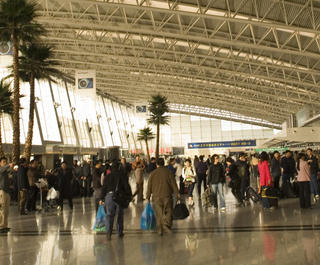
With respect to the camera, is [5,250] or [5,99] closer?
[5,250]

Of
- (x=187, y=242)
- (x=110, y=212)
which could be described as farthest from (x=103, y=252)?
(x=187, y=242)

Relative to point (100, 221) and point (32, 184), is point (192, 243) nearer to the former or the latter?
point (100, 221)

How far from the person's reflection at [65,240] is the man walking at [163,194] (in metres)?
1.72

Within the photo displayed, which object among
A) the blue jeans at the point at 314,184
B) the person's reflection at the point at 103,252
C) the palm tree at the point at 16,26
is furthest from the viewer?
the palm tree at the point at 16,26

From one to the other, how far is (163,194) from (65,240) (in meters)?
2.05

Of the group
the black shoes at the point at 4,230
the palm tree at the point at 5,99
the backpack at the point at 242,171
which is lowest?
the black shoes at the point at 4,230

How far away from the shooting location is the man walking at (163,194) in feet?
25.2

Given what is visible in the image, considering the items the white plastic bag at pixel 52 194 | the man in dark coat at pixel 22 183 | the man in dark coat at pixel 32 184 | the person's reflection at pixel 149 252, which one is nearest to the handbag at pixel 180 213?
the person's reflection at pixel 149 252

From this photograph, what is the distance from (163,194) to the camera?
7.68 metres

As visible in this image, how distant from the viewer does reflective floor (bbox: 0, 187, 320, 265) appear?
561 centimetres

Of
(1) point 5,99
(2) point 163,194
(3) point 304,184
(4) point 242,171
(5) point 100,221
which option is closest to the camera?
(2) point 163,194

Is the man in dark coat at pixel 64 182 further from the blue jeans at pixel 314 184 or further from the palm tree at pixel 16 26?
the blue jeans at pixel 314 184

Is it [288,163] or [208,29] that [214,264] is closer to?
[288,163]

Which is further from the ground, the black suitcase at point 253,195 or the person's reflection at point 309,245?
the black suitcase at point 253,195
